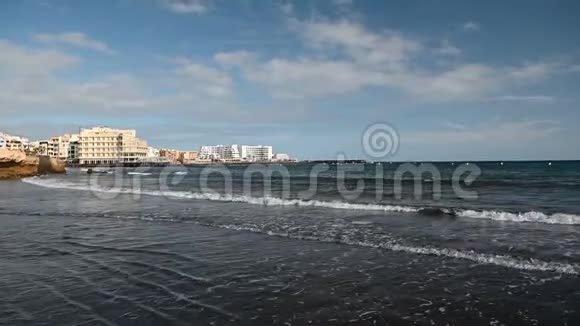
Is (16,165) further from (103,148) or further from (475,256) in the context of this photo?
(103,148)

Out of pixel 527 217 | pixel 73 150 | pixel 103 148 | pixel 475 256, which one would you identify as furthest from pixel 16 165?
pixel 73 150

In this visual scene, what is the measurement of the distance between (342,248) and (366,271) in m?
2.35

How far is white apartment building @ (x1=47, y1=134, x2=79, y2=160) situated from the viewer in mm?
173800

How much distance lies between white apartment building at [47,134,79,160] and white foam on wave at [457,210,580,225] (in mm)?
181516

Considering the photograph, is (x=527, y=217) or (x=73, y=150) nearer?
(x=527, y=217)

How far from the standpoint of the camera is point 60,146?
17550 centimetres

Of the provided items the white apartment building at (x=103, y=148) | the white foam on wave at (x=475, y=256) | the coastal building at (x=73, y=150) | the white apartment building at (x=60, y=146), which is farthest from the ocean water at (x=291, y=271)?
the white apartment building at (x=60, y=146)

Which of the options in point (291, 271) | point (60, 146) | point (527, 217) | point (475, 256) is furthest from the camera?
point (60, 146)

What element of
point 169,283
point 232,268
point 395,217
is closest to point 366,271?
point 232,268

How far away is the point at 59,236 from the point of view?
41.3 ft

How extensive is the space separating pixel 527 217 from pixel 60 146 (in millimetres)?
190607

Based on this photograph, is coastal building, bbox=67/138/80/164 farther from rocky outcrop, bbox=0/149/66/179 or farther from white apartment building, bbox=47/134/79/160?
rocky outcrop, bbox=0/149/66/179

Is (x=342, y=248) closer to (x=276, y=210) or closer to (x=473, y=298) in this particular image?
(x=473, y=298)

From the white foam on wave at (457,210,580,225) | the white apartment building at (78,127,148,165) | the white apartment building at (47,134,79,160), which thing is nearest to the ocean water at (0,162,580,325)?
the white foam on wave at (457,210,580,225)
